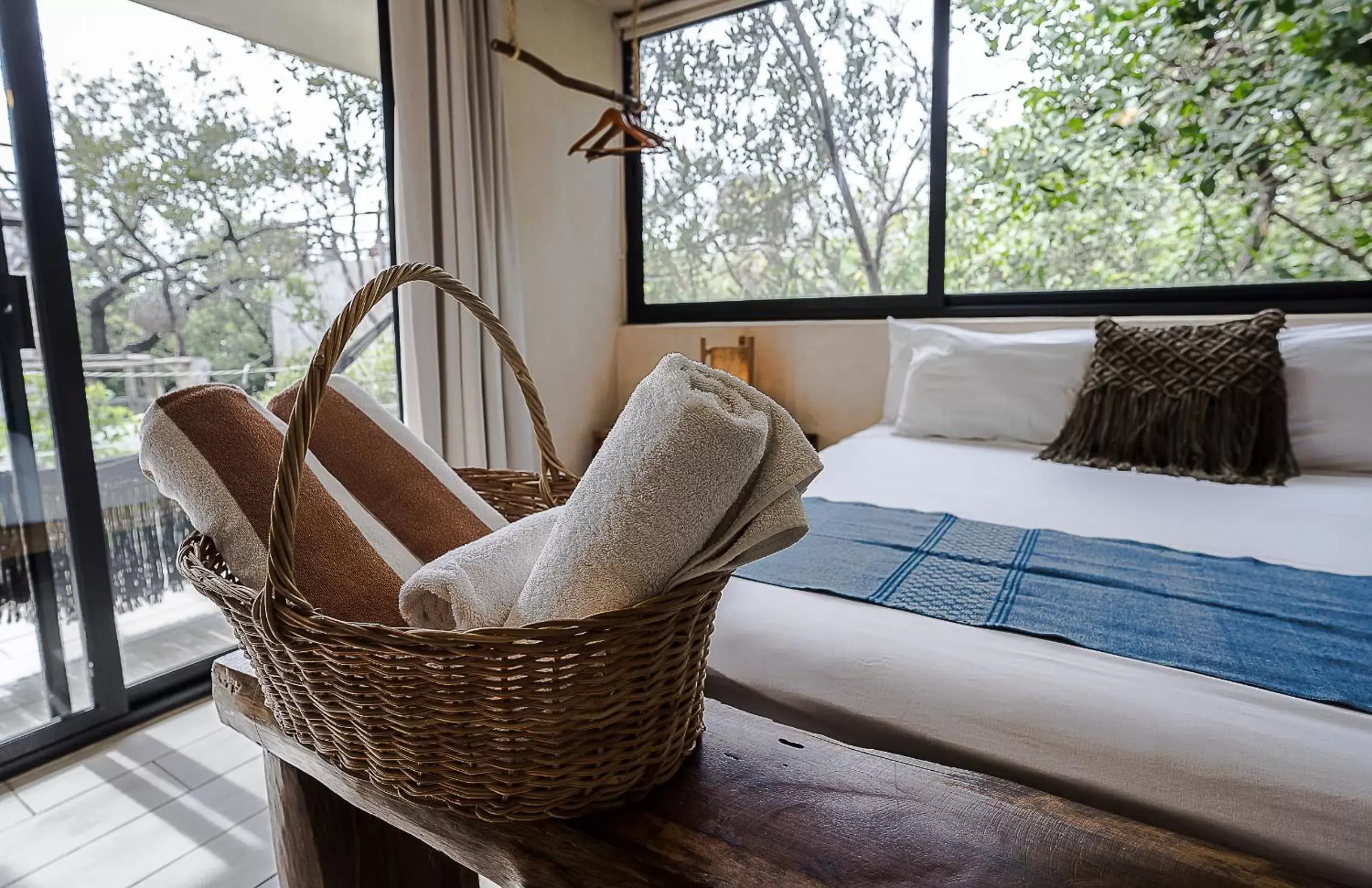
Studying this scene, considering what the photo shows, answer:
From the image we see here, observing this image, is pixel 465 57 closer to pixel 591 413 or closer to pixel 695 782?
pixel 591 413

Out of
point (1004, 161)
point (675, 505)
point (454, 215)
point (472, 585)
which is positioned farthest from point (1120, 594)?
point (454, 215)

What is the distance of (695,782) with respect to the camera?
63cm

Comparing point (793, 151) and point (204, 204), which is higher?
point (793, 151)

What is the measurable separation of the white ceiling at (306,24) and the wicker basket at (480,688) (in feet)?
6.14

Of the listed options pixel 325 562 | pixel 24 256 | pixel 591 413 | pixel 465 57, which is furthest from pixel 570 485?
pixel 591 413

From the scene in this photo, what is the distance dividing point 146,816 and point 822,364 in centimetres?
231

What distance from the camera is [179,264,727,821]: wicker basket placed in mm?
494

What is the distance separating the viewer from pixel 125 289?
179 cm

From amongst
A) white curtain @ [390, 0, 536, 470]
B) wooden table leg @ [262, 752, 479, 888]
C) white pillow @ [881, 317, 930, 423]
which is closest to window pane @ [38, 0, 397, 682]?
white curtain @ [390, 0, 536, 470]

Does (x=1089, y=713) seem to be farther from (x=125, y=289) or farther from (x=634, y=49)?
(x=634, y=49)

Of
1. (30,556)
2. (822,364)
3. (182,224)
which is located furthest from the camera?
(822,364)

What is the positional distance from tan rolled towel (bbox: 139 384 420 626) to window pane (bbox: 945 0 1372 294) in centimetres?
240

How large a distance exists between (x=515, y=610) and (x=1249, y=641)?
0.85m

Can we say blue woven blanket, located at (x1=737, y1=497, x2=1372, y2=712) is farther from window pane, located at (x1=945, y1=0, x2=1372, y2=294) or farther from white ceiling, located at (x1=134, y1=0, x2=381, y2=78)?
white ceiling, located at (x1=134, y1=0, x2=381, y2=78)
